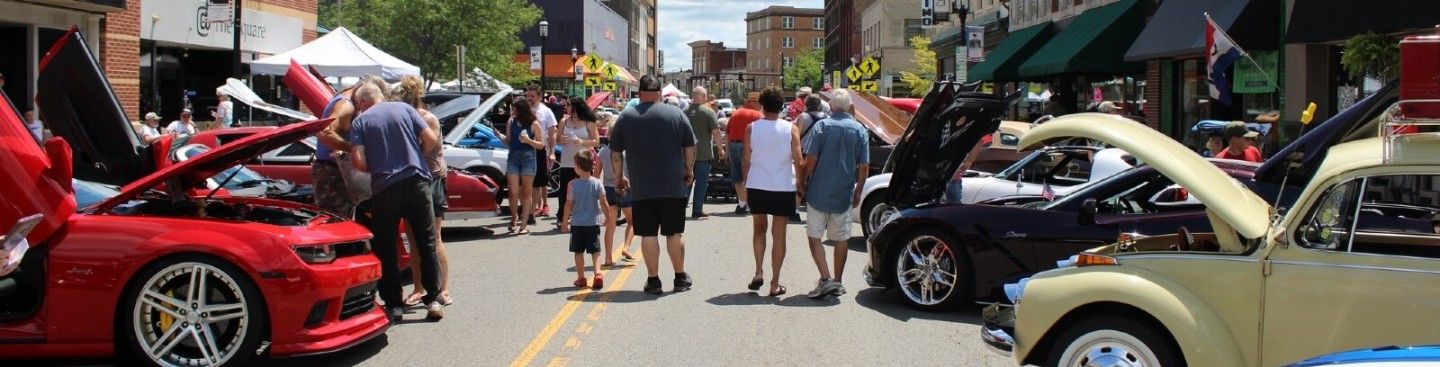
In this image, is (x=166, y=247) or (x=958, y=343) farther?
(x=958, y=343)

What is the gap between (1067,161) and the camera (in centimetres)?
1258

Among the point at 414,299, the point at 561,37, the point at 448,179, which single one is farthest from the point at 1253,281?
the point at 561,37

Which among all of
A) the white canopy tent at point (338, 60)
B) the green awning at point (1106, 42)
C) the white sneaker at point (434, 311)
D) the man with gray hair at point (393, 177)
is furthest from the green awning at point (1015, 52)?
the man with gray hair at point (393, 177)

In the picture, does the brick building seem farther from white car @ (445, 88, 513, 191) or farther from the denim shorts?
the denim shorts

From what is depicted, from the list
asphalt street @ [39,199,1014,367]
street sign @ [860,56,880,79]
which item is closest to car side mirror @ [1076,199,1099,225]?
asphalt street @ [39,199,1014,367]

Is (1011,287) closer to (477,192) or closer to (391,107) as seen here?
(391,107)

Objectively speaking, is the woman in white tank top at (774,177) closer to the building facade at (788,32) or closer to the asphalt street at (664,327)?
the asphalt street at (664,327)

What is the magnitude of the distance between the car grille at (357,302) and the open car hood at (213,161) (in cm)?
93

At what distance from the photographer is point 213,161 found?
6762mm

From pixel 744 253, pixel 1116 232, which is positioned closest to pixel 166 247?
pixel 1116 232

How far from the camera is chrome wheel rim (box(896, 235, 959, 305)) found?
8.83 metres

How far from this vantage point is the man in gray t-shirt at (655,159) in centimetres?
931

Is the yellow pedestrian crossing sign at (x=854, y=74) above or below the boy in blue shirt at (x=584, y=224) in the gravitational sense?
above

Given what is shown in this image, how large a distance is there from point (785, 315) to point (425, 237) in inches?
98.4
